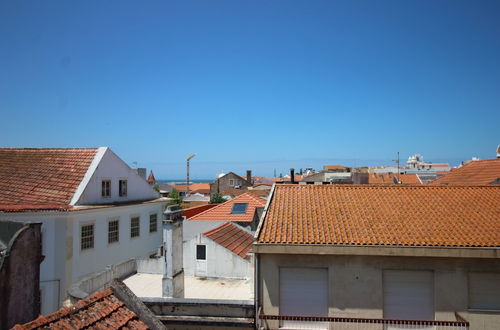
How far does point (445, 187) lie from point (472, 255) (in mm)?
5062

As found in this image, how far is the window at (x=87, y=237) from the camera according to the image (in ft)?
61.5

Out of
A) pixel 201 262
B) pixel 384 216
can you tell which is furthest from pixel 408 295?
pixel 201 262

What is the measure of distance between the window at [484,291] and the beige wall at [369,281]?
18 centimetres

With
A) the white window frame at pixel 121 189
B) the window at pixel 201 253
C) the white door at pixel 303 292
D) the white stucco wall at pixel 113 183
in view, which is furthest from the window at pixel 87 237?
the white door at pixel 303 292

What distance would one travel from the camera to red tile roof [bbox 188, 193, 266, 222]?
28016 mm

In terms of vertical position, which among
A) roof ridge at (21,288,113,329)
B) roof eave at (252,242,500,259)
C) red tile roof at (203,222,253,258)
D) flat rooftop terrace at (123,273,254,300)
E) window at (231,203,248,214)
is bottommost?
flat rooftop terrace at (123,273,254,300)

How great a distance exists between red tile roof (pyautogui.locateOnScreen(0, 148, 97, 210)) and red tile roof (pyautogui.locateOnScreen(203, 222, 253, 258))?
788cm

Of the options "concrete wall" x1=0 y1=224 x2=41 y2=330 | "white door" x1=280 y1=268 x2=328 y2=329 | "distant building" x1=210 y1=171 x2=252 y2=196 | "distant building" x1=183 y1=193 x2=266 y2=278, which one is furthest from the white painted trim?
"distant building" x1=210 y1=171 x2=252 y2=196

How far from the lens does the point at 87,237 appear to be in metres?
19.1

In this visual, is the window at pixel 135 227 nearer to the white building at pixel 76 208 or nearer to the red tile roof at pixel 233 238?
the white building at pixel 76 208

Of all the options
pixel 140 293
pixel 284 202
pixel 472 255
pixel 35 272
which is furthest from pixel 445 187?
pixel 35 272

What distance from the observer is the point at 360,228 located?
41.5 feet

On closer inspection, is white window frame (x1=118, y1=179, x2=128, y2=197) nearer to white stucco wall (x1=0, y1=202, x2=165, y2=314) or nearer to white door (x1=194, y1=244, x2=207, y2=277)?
white stucco wall (x1=0, y1=202, x2=165, y2=314)

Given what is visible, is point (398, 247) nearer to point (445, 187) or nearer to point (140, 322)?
point (445, 187)
